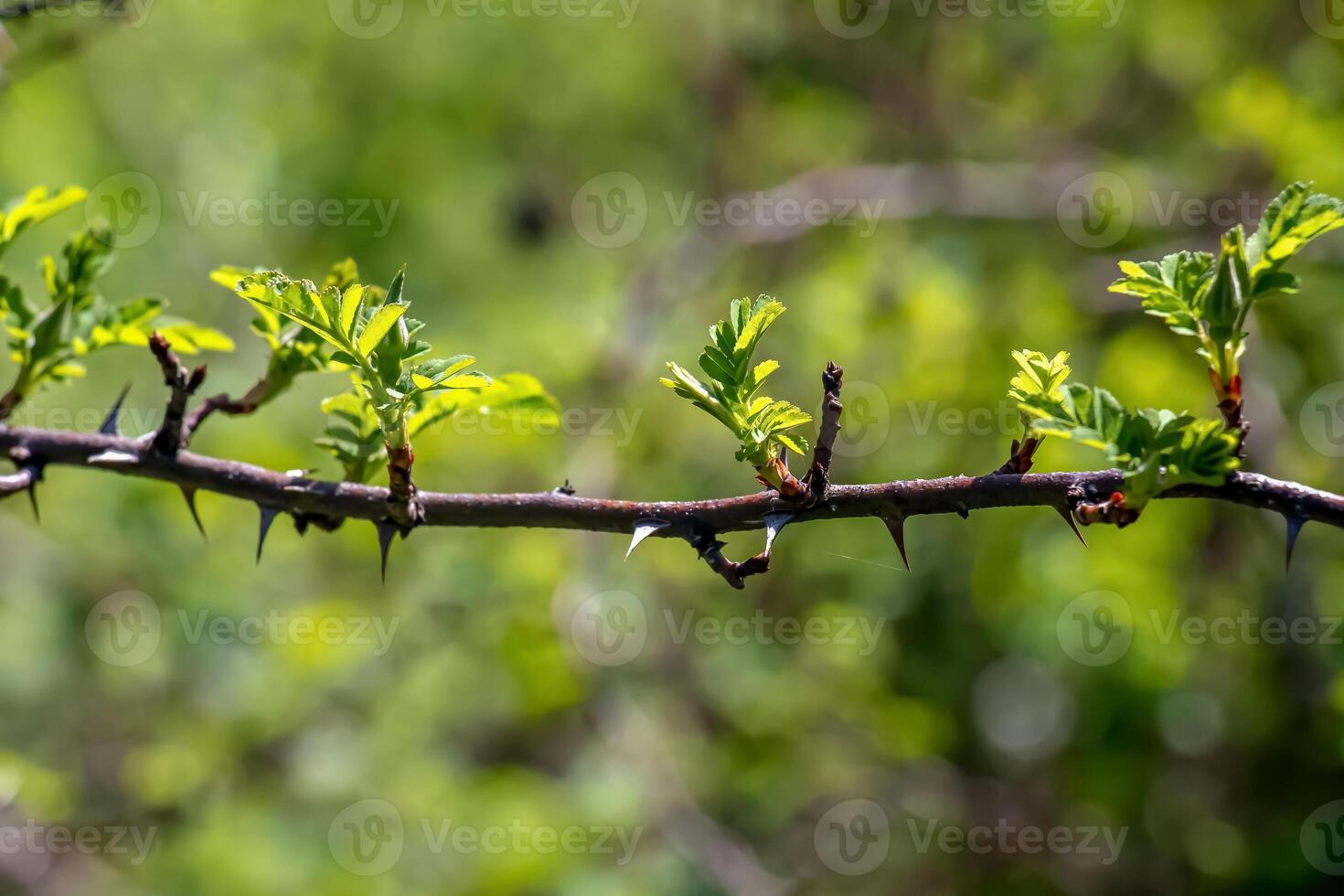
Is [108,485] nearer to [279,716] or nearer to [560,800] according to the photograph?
[279,716]

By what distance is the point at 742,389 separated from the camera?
179 centimetres

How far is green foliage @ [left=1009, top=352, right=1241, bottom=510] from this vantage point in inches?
63.2

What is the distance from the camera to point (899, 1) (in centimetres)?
659

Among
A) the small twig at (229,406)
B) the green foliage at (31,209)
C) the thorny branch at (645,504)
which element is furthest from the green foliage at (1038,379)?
the green foliage at (31,209)

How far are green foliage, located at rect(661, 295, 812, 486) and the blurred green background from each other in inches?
108

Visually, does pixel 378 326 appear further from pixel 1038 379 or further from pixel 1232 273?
pixel 1232 273

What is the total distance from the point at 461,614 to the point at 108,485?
248 centimetres

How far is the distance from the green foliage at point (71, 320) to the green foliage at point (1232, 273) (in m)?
1.84

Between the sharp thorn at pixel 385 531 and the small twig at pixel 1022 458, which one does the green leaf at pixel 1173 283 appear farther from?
the sharp thorn at pixel 385 531

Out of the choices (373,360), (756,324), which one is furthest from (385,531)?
(756,324)

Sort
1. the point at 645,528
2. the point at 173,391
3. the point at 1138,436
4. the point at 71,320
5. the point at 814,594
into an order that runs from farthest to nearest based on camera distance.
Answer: the point at 814,594
the point at 71,320
the point at 173,391
the point at 645,528
the point at 1138,436

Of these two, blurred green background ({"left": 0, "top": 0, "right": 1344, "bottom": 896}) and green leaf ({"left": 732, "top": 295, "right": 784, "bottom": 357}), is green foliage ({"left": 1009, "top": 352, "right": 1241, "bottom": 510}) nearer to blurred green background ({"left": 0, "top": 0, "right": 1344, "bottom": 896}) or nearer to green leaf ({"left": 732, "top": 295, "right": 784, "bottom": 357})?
green leaf ({"left": 732, "top": 295, "right": 784, "bottom": 357})

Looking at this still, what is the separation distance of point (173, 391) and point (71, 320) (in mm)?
480

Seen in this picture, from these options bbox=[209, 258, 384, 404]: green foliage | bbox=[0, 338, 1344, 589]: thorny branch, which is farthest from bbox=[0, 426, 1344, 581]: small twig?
bbox=[209, 258, 384, 404]: green foliage
